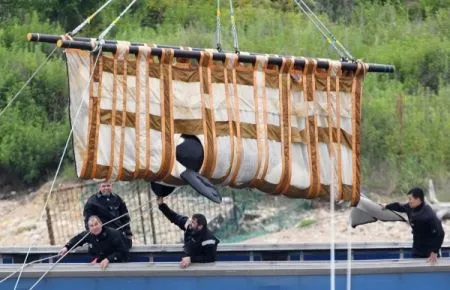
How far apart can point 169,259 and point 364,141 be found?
8218 millimetres

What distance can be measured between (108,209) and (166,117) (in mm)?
1405

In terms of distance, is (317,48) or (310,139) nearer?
(310,139)

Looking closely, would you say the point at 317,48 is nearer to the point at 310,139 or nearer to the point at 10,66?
the point at 10,66

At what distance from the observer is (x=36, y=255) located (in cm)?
1684

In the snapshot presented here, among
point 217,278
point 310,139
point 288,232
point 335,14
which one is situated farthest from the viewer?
point 335,14

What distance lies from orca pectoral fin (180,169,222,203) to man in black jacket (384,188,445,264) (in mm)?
1888

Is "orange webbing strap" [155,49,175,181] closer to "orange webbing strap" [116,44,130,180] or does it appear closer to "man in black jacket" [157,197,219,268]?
"orange webbing strap" [116,44,130,180]

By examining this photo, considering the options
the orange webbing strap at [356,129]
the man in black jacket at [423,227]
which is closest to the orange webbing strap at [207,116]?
the orange webbing strap at [356,129]

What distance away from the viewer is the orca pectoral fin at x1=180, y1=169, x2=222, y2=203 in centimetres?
1462

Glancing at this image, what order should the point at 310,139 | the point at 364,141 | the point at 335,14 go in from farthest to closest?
the point at 335,14, the point at 364,141, the point at 310,139

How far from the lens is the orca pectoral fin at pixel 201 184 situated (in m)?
14.6

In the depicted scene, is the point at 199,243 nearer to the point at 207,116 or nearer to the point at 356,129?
the point at 207,116

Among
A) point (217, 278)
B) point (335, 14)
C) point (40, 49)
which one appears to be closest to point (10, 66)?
point (40, 49)

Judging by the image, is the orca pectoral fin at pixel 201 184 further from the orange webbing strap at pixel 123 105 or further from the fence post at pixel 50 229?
the fence post at pixel 50 229
